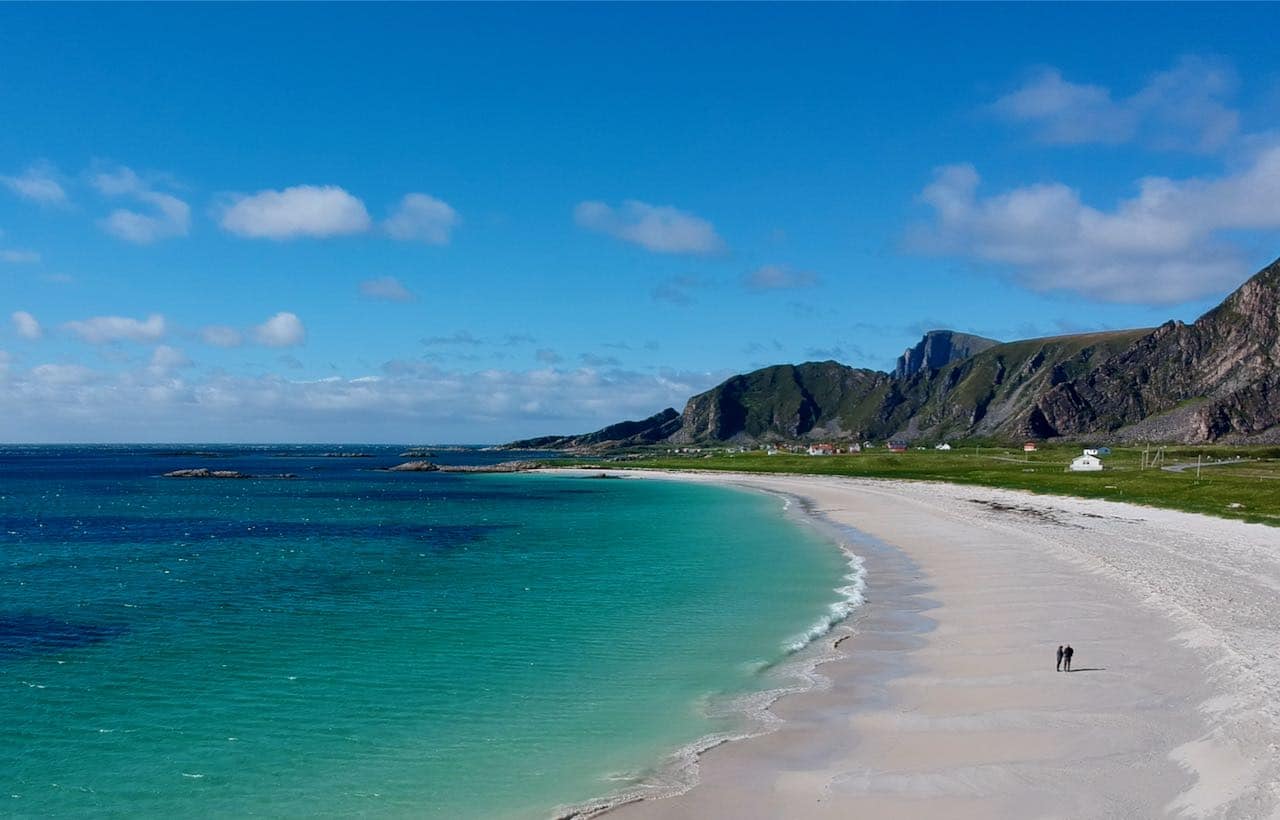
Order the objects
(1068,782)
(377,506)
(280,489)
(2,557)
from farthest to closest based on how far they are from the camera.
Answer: (280,489) < (377,506) < (2,557) < (1068,782)

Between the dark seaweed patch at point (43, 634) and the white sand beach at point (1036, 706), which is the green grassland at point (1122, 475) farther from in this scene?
the dark seaweed patch at point (43, 634)

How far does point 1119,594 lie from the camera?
31188 millimetres

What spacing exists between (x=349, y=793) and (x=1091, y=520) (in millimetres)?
57064

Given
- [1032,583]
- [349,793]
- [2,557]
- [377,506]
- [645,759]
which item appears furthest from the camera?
[377,506]

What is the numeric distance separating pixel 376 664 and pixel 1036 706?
17471 mm

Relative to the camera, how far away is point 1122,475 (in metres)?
92.0

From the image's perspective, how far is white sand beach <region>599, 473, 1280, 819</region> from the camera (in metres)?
13.9

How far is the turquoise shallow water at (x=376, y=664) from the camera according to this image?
16.0m

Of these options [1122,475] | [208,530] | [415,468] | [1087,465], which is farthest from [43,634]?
[415,468]

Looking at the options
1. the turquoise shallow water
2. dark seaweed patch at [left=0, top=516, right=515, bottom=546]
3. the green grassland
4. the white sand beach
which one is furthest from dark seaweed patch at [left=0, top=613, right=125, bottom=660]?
the green grassland

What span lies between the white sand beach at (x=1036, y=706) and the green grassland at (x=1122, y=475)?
26.9 metres

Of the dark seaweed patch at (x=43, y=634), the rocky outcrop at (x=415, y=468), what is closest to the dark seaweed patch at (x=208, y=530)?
the dark seaweed patch at (x=43, y=634)

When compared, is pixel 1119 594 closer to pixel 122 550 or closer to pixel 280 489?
pixel 122 550

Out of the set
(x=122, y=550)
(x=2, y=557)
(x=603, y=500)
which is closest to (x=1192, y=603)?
(x=122, y=550)
